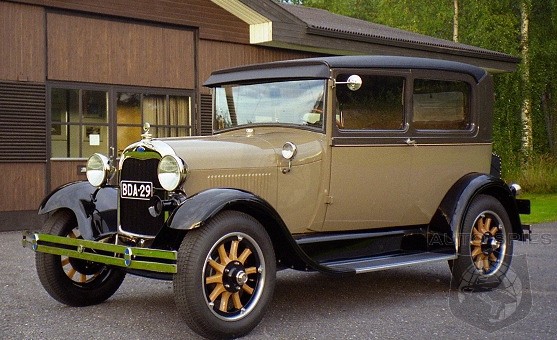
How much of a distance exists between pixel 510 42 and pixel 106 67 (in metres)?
16.2

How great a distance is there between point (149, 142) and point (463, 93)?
10.1 ft

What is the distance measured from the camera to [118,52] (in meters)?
12.6

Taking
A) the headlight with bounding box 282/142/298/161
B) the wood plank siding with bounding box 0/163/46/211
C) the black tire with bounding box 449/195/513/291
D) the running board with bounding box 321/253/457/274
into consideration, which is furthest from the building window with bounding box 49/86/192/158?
the black tire with bounding box 449/195/513/291

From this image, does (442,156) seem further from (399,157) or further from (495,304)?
(495,304)

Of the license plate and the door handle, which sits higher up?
the door handle

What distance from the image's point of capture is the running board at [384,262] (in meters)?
5.87

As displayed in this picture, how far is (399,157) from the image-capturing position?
6531 millimetres

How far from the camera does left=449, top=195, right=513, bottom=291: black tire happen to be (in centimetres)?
666

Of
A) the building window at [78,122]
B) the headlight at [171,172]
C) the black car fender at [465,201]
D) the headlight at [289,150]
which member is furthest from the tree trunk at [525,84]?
the headlight at [171,172]

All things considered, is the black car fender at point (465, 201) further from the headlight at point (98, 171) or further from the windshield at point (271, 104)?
the headlight at point (98, 171)

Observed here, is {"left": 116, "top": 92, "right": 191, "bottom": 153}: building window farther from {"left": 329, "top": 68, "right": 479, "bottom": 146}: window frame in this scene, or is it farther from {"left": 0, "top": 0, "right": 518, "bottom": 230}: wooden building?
{"left": 329, "top": 68, "right": 479, "bottom": 146}: window frame

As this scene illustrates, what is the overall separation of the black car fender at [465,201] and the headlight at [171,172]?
8.24 feet

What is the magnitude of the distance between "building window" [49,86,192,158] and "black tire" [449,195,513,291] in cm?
732
